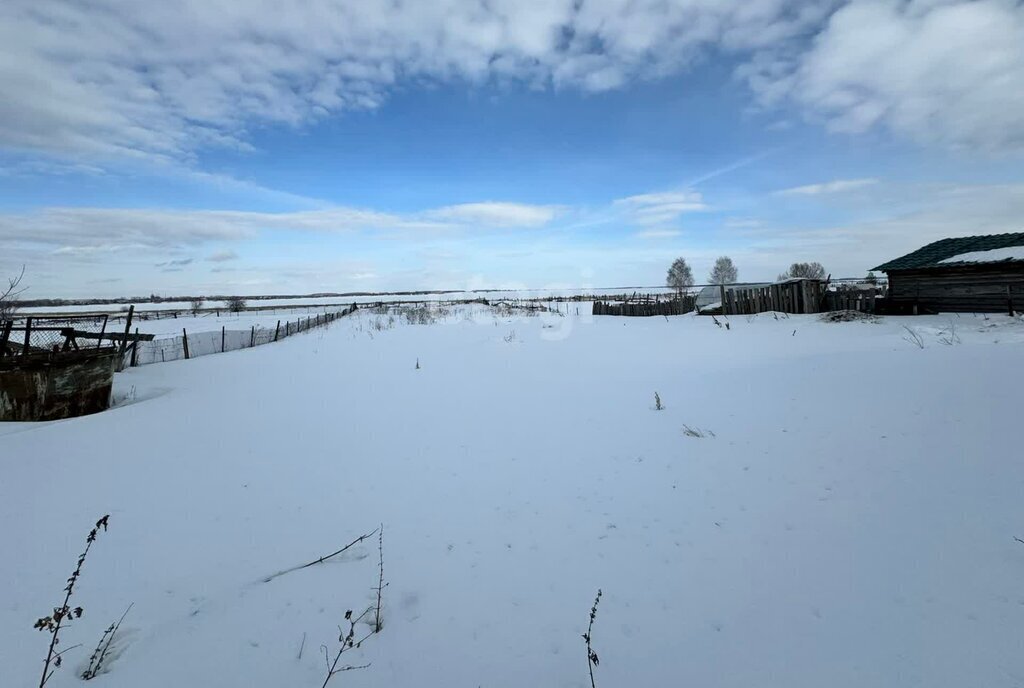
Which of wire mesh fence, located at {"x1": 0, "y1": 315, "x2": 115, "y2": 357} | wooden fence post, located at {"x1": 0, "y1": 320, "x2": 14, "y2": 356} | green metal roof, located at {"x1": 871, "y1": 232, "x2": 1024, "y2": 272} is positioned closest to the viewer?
wooden fence post, located at {"x1": 0, "y1": 320, "x2": 14, "y2": 356}

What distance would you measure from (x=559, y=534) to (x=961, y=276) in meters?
20.0

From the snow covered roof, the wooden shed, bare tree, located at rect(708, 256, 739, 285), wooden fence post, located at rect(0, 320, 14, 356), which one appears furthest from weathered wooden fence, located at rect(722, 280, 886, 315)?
bare tree, located at rect(708, 256, 739, 285)

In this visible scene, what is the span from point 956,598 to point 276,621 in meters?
4.32

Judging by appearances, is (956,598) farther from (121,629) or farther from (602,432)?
(121,629)

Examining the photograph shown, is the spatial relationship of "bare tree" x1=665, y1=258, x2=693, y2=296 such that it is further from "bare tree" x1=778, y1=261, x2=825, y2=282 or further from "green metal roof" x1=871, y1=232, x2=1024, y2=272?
"green metal roof" x1=871, y1=232, x2=1024, y2=272

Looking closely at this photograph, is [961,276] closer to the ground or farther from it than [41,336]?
farther from it

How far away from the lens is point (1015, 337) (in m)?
9.73

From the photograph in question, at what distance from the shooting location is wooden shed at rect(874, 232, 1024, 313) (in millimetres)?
14525

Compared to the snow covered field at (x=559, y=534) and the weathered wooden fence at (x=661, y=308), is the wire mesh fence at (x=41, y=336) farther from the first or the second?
the weathered wooden fence at (x=661, y=308)

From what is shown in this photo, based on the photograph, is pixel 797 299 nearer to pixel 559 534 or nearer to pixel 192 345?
pixel 559 534

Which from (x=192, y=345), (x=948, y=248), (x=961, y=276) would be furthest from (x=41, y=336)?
(x=948, y=248)

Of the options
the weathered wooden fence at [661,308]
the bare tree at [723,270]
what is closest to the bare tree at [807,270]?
the bare tree at [723,270]


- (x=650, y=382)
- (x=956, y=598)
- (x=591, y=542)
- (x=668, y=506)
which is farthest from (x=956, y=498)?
(x=650, y=382)

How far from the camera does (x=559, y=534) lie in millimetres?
3848
